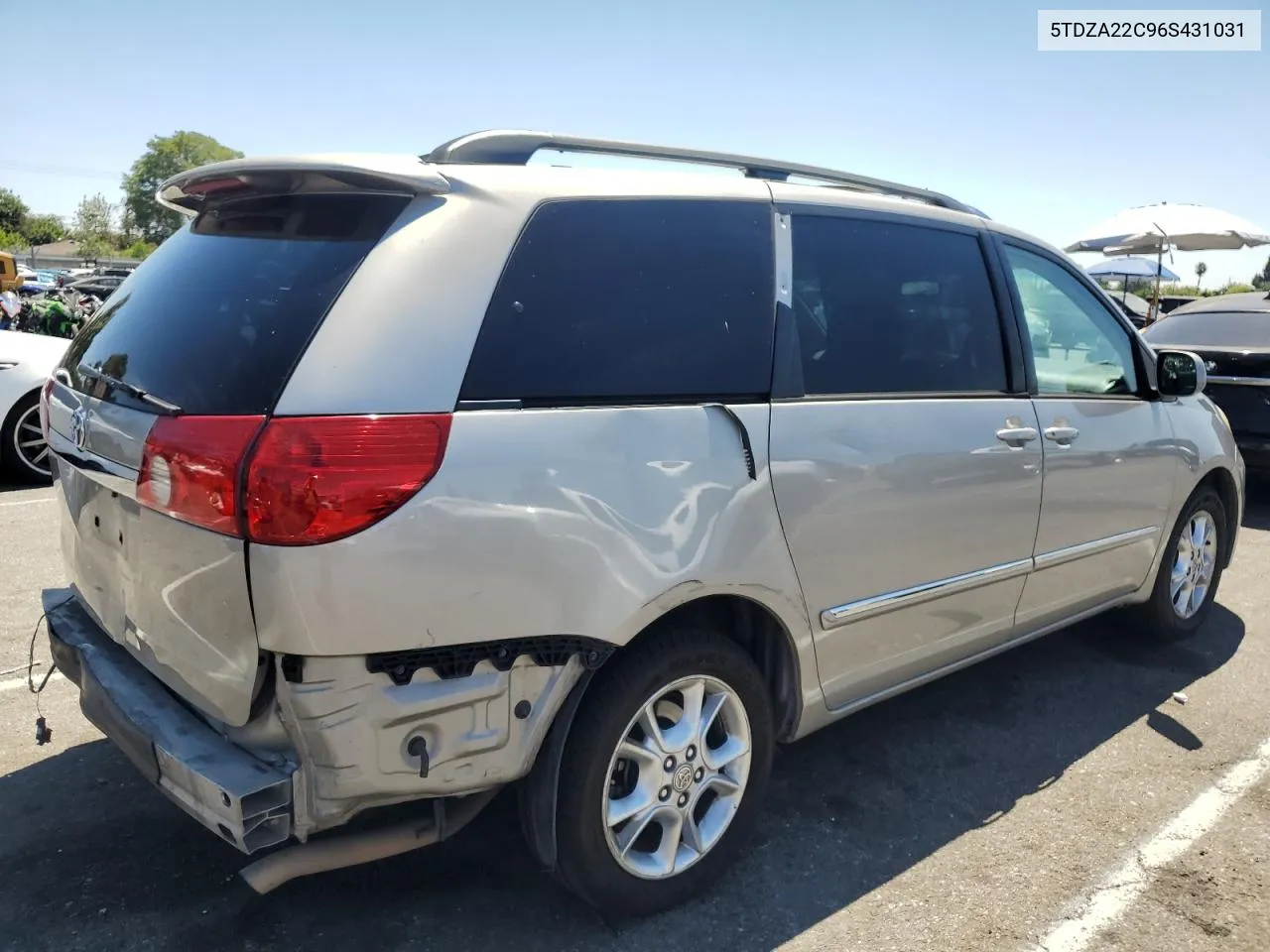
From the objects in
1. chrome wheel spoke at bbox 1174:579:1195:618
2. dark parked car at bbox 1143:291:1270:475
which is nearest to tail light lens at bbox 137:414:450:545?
chrome wheel spoke at bbox 1174:579:1195:618

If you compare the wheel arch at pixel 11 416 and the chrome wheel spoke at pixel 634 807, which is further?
the wheel arch at pixel 11 416

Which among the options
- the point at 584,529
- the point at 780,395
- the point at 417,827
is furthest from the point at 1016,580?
the point at 417,827

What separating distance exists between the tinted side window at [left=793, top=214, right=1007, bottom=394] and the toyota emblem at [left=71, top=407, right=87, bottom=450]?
1.87 metres

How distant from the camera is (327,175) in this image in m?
2.14

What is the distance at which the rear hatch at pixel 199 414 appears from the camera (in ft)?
6.39

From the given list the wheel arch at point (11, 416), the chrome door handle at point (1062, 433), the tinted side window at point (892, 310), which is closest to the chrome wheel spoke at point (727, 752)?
the tinted side window at point (892, 310)

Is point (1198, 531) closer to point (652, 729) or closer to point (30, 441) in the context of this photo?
point (652, 729)

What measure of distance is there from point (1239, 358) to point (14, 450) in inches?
371

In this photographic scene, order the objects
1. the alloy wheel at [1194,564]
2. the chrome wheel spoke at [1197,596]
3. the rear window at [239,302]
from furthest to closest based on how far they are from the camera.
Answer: the chrome wheel spoke at [1197,596]
the alloy wheel at [1194,564]
the rear window at [239,302]

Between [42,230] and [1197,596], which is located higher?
[42,230]

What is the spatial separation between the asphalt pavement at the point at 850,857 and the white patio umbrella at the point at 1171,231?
10.9 meters

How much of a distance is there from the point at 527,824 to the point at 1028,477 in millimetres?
2125

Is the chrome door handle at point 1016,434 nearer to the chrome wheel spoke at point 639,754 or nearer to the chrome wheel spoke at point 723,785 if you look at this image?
the chrome wheel spoke at point 723,785

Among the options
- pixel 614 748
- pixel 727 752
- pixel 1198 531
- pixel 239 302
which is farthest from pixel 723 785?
pixel 1198 531
